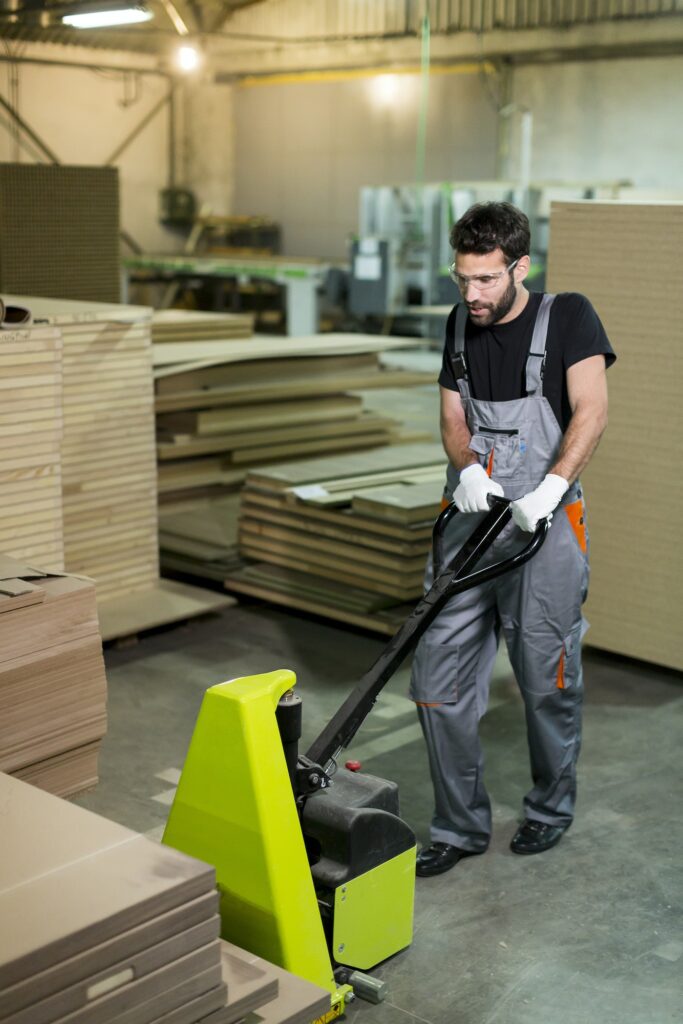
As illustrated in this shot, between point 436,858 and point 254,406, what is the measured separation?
4820 millimetres

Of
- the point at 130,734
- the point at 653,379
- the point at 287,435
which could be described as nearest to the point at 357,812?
the point at 130,734

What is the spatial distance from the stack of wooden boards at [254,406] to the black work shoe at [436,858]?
410 centimetres

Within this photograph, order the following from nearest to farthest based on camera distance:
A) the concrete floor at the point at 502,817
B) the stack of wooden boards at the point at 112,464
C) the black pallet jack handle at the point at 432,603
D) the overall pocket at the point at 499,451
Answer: the black pallet jack handle at the point at 432,603 < the concrete floor at the point at 502,817 < the overall pocket at the point at 499,451 < the stack of wooden boards at the point at 112,464

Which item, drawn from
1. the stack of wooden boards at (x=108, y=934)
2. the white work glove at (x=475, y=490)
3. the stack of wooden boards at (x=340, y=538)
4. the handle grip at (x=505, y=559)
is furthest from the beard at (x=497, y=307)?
the stack of wooden boards at (x=340, y=538)

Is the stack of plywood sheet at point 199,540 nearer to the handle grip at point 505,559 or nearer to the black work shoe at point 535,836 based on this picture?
the black work shoe at point 535,836

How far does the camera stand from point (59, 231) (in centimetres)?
899

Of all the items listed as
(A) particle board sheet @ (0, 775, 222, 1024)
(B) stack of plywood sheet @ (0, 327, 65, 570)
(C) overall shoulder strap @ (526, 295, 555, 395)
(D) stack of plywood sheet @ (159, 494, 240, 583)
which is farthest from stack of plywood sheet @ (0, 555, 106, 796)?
(D) stack of plywood sheet @ (159, 494, 240, 583)

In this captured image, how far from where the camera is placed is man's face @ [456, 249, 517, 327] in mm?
3822

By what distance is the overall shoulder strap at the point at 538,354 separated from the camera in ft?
12.8

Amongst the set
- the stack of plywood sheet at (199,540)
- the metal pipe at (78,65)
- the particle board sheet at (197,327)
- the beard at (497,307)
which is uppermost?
the metal pipe at (78,65)

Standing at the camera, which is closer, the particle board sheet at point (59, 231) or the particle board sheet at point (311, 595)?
the particle board sheet at point (311, 595)

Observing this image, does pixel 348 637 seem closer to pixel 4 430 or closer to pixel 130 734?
pixel 130 734

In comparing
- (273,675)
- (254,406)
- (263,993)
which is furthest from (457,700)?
(254,406)

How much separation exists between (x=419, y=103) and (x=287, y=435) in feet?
40.9
